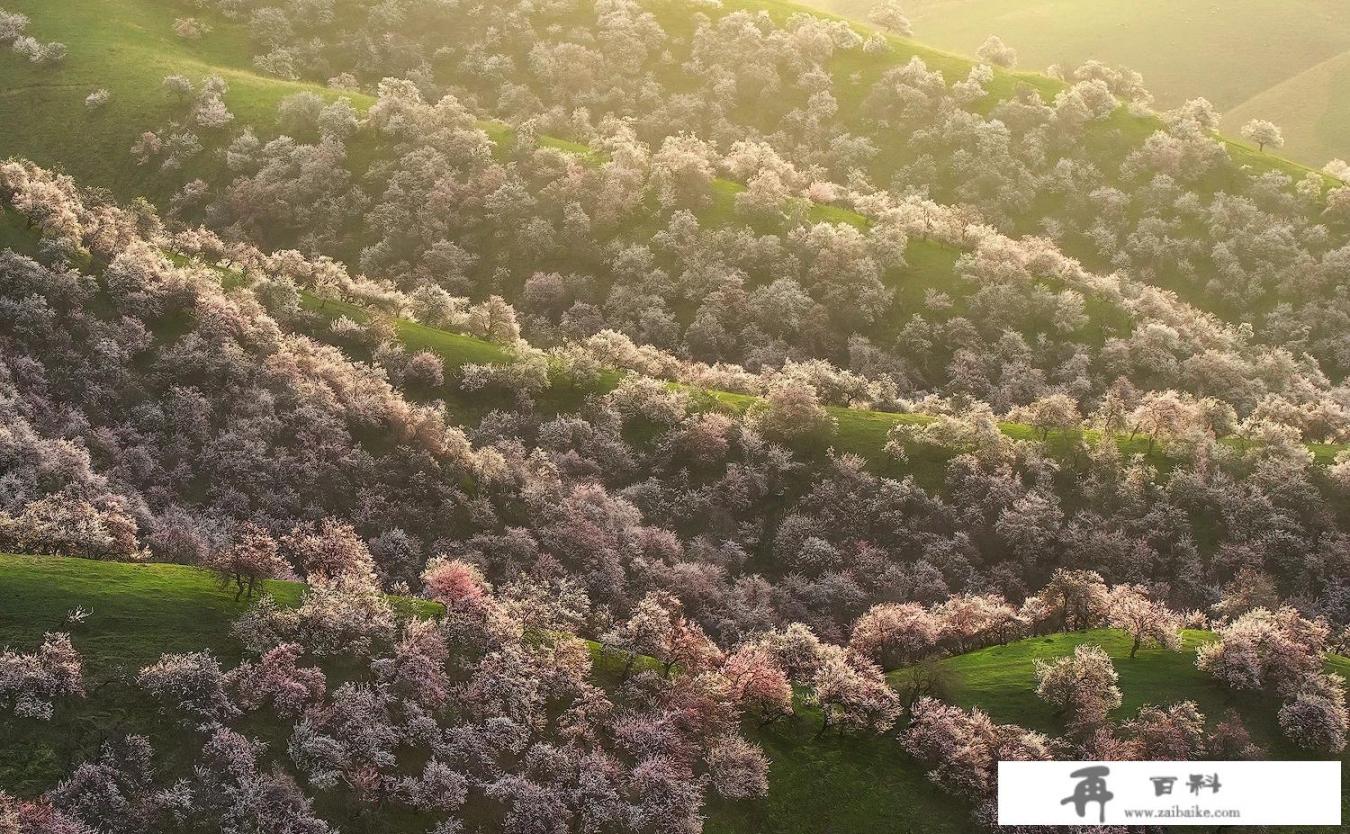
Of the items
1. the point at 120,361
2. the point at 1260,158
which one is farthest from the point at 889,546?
the point at 1260,158

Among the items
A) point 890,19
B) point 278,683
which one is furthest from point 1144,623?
point 890,19

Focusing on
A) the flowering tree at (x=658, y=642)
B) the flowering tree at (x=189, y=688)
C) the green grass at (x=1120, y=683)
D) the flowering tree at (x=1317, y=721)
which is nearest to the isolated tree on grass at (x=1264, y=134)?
the green grass at (x=1120, y=683)

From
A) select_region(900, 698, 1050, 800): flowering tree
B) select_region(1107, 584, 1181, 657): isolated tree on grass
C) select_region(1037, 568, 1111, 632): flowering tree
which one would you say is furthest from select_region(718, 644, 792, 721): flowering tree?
select_region(1107, 584, 1181, 657): isolated tree on grass

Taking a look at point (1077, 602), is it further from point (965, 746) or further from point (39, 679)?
point (39, 679)

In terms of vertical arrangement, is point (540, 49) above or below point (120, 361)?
above

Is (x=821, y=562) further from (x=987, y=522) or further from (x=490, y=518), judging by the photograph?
(x=490, y=518)

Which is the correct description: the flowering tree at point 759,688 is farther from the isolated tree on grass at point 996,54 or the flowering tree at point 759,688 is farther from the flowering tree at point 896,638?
the isolated tree on grass at point 996,54
